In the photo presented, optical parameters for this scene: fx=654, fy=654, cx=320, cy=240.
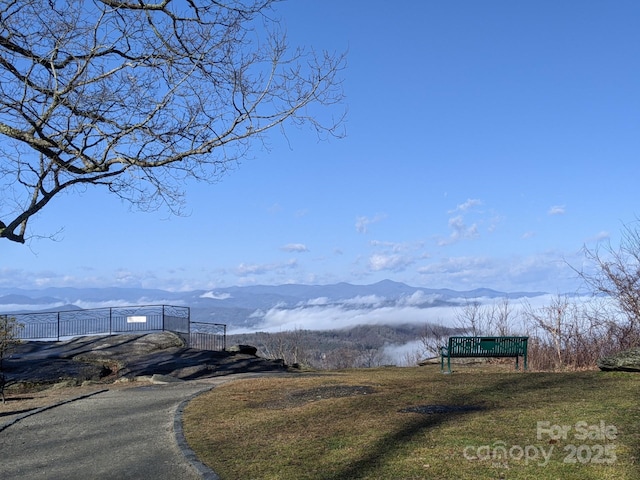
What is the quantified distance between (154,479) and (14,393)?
41.6 ft

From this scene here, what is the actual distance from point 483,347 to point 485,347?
0.06 metres

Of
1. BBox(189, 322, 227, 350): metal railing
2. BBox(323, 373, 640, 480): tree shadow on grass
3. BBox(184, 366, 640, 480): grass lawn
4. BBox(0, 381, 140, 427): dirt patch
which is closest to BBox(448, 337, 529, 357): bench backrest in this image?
BBox(323, 373, 640, 480): tree shadow on grass

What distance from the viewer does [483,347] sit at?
17.3m

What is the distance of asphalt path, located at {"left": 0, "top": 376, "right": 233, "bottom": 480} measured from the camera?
7172mm

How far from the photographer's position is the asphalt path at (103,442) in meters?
7.17

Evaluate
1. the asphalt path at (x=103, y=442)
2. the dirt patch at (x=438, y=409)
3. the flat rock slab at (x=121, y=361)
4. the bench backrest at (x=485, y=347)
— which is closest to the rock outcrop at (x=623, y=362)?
the bench backrest at (x=485, y=347)

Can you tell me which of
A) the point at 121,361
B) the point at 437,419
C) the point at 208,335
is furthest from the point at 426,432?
the point at 208,335

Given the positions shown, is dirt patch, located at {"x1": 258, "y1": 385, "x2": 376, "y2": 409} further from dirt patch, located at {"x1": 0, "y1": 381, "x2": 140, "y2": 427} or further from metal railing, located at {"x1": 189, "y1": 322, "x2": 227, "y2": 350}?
metal railing, located at {"x1": 189, "y1": 322, "x2": 227, "y2": 350}

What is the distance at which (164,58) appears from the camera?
480 inches

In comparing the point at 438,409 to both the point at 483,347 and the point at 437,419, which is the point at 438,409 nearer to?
the point at 437,419

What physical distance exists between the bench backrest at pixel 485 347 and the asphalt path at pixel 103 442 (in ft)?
22.8

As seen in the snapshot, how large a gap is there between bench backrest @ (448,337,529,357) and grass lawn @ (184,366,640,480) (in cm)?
468

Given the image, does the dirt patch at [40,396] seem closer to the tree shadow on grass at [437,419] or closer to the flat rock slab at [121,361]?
the flat rock slab at [121,361]

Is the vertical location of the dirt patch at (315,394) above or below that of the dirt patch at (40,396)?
above
